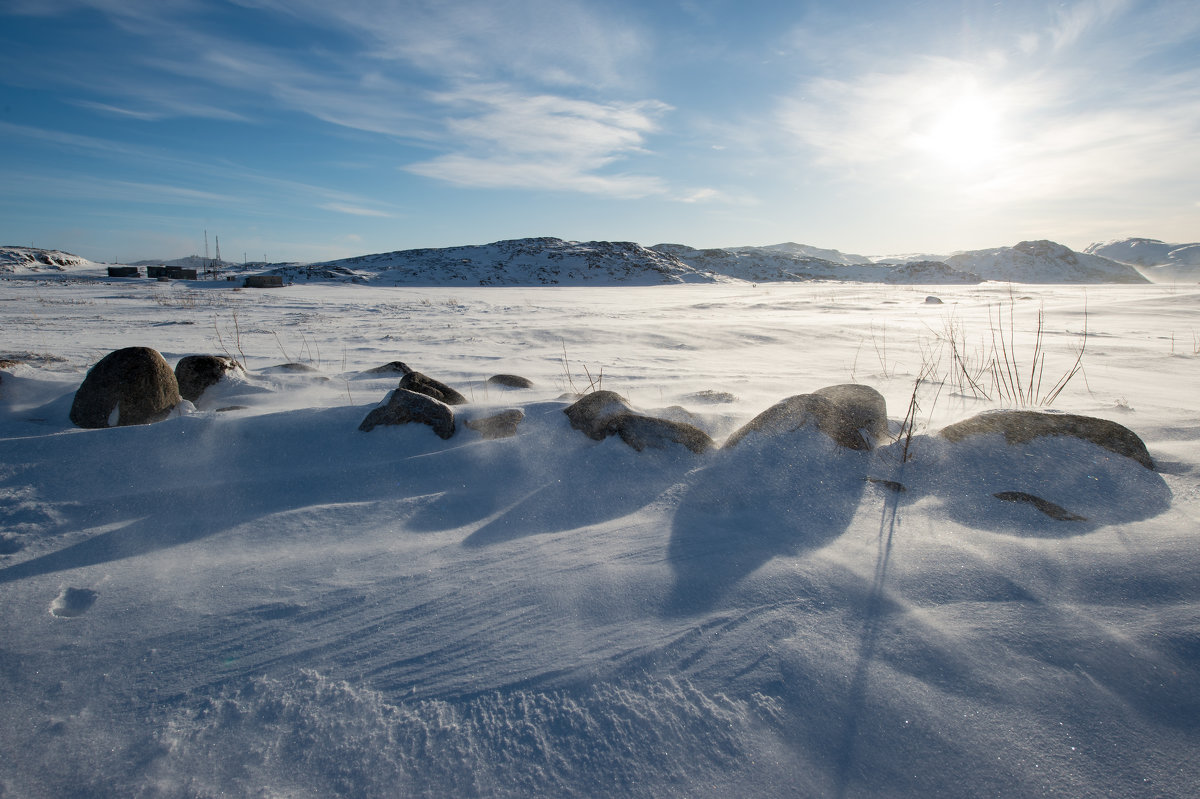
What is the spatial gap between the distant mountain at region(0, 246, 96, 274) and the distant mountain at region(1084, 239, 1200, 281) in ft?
441

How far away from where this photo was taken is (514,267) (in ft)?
134

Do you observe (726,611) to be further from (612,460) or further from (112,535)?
(112,535)

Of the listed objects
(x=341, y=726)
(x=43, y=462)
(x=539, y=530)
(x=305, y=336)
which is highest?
(x=305, y=336)

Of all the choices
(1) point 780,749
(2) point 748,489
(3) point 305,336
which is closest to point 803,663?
(1) point 780,749

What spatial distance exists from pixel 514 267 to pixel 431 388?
130 feet

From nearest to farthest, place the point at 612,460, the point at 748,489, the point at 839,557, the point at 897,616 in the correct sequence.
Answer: the point at 897,616 → the point at 839,557 → the point at 748,489 → the point at 612,460

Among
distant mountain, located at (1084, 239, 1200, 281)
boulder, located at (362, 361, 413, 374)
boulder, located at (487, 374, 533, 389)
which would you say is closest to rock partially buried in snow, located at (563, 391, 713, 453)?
boulder, located at (487, 374, 533, 389)

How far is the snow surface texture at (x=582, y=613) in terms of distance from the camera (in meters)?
0.96

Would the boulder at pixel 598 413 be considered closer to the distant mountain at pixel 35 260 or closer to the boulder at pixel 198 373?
the boulder at pixel 198 373

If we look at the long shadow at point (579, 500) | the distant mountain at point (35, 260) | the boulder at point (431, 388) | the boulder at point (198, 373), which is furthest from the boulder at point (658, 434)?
the distant mountain at point (35, 260)

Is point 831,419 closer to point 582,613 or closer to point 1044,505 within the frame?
point 1044,505

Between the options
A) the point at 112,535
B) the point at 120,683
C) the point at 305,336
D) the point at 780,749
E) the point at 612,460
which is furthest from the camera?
the point at 305,336

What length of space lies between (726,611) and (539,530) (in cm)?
63

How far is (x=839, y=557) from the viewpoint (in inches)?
59.1
